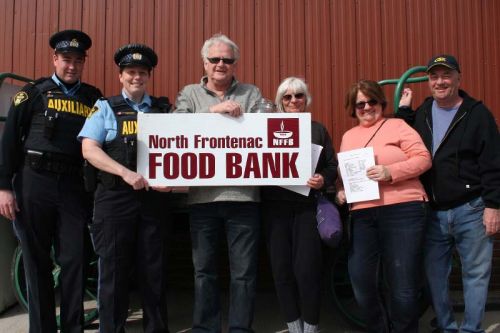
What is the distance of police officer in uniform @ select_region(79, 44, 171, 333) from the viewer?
250 centimetres

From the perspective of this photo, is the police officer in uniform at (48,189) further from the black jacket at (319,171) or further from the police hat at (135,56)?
the black jacket at (319,171)

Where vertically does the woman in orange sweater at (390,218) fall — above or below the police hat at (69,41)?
→ below

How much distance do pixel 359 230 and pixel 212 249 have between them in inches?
37.1

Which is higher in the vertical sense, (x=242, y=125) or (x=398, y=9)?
(x=398, y=9)

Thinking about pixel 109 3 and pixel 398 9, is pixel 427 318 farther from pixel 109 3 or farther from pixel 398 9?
pixel 109 3

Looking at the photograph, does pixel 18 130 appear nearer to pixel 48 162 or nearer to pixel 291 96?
pixel 48 162

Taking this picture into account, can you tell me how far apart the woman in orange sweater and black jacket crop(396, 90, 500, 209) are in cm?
17

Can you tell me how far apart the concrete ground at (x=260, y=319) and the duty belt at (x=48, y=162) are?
1.38m

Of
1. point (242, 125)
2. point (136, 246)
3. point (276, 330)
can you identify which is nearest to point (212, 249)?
point (136, 246)

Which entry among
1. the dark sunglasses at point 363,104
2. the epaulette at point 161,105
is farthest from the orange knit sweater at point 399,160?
the epaulette at point 161,105

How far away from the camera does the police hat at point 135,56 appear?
2.58m

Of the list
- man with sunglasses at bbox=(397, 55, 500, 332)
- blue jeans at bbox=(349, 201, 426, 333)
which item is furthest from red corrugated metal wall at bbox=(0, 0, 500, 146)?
blue jeans at bbox=(349, 201, 426, 333)

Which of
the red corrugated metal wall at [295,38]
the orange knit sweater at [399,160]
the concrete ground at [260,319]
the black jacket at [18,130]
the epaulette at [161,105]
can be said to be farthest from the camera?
the red corrugated metal wall at [295,38]

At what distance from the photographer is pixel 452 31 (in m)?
4.34
